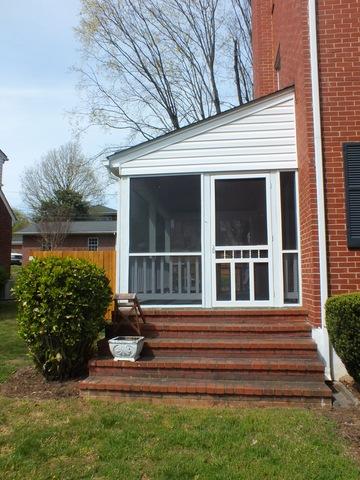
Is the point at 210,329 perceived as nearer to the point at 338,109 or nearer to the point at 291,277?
the point at 291,277

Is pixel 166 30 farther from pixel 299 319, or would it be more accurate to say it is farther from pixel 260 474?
pixel 260 474

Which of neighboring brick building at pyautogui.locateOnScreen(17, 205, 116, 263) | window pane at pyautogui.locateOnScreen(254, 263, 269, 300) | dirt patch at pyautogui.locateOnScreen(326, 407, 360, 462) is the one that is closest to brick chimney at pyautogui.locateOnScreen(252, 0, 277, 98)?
window pane at pyautogui.locateOnScreen(254, 263, 269, 300)

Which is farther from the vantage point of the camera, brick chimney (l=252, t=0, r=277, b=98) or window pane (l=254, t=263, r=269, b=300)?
brick chimney (l=252, t=0, r=277, b=98)

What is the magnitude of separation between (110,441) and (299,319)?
3.31 m

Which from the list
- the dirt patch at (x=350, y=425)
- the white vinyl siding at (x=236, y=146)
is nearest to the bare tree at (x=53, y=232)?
the white vinyl siding at (x=236, y=146)

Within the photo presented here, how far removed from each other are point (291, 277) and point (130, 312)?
255 centimetres

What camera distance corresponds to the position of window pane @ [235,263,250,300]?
23.1 feet

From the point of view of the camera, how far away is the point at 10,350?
24.7 ft

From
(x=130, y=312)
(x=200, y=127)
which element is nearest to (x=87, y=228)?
(x=200, y=127)

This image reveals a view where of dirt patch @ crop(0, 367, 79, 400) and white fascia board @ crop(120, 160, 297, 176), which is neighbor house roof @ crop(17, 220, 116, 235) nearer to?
white fascia board @ crop(120, 160, 297, 176)

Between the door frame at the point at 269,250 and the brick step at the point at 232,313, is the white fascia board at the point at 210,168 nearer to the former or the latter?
the door frame at the point at 269,250

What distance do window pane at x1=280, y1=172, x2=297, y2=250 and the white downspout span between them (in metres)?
1.12

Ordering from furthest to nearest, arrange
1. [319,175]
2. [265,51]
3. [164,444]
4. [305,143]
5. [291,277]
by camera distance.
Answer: [265,51]
[291,277]
[305,143]
[319,175]
[164,444]

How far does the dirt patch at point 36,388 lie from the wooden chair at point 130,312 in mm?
1080
